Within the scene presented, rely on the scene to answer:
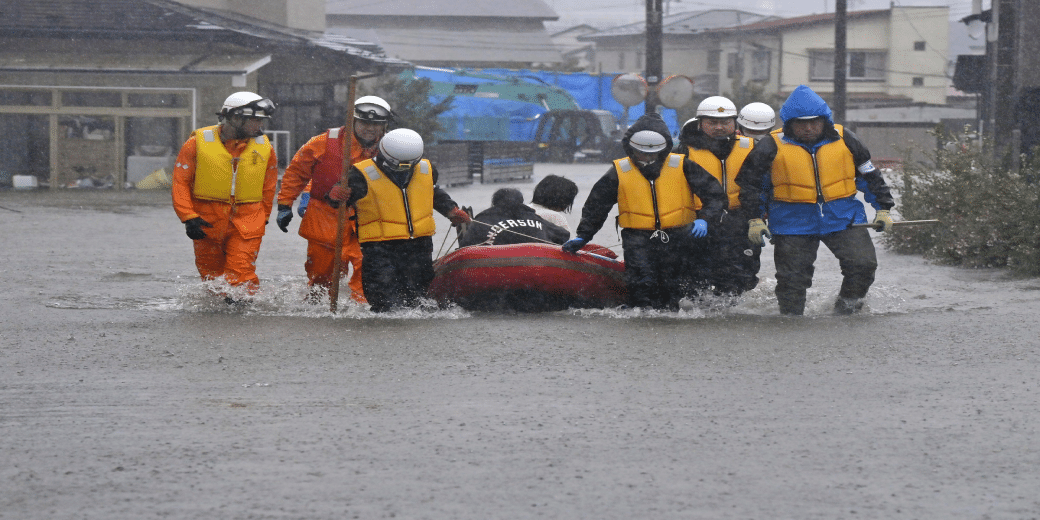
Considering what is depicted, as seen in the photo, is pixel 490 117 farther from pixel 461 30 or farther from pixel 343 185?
pixel 343 185

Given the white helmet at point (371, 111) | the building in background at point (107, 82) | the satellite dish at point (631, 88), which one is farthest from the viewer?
the building in background at point (107, 82)

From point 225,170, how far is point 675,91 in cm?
1126

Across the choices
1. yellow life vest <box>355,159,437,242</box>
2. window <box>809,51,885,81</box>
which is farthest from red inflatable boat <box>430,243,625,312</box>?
window <box>809,51,885,81</box>

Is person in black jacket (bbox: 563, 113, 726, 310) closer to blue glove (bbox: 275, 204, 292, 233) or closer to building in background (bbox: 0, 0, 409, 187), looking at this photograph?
blue glove (bbox: 275, 204, 292, 233)

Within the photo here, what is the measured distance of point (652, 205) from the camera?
8805 mm

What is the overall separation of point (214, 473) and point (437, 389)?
1.69 meters

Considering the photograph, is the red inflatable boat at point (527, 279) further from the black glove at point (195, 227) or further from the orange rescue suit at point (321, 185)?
the black glove at point (195, 227)

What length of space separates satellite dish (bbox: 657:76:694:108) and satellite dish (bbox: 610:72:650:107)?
0.75ft

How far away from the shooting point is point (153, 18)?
1008 inches

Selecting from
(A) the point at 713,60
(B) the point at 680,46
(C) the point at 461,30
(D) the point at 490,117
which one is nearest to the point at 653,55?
(D) the point at 490,117

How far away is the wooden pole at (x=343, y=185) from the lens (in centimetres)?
876

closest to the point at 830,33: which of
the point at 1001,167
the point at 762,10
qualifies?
the point at 1001,167

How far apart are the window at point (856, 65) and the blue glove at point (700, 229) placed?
1939 inches

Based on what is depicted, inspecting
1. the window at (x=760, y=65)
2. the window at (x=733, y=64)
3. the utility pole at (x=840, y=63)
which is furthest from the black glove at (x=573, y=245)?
the window at (x=733, y=64)
